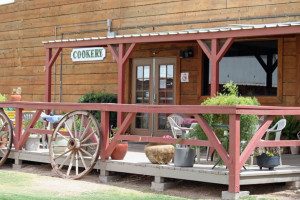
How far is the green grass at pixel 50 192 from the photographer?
24.3 ft

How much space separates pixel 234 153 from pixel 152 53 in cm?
728

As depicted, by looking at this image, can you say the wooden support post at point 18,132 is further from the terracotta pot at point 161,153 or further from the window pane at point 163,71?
the window pane at point 163,71

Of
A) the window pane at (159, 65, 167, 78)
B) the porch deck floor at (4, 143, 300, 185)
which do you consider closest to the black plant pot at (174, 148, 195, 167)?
the porch deck floor at (4, 143, 300, 185)

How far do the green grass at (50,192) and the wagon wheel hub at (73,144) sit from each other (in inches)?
22.5

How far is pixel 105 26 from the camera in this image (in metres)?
15.7

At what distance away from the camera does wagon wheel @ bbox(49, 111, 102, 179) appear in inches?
362

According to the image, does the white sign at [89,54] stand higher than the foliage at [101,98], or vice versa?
the white sign at [89,54]

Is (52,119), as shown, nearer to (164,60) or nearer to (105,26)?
(164,60)

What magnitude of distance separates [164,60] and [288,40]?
3484 mm

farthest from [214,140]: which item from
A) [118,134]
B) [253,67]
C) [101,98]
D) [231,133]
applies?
[101,98]

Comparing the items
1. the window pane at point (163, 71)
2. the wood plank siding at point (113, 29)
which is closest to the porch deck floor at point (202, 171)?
the wood plank siding at point (113, 29)

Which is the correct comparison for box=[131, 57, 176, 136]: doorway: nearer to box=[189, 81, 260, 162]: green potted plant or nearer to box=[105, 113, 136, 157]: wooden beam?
box=[105, 113, 136, 157]: wooden beam

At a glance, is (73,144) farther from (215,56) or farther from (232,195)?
(215,56)

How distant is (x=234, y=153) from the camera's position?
24.6ft
